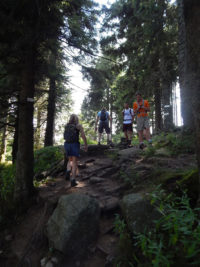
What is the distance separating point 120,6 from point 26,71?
990cm

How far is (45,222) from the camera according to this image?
4328 millimetres

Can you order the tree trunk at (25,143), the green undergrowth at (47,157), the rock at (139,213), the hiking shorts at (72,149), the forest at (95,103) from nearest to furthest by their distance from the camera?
the forest at (95,103) < the rock at (139,213) < the tree trunk at (25,143) < the hiking shorts at (72,149) < the green undergrowth at (47,157)

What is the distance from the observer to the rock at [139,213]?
294 centimetres

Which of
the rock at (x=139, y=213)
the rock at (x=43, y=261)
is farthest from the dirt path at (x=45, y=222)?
the rock at (x=139, y=213)

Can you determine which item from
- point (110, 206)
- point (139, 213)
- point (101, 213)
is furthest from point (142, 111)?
point (139, 213)

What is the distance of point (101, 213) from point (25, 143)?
3160 mm

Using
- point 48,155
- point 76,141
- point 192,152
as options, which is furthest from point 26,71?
point 192,152

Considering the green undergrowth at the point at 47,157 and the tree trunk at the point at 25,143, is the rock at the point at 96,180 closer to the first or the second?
the tree trunk at the point at 25,143

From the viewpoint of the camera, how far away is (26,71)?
17.9 feet

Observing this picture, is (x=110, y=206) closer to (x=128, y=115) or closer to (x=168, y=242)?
(x=168, y=242)

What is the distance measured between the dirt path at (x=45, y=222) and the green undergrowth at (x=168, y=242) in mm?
484

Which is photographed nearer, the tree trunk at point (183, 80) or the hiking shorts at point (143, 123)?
the tree trunk at point (183, 80)

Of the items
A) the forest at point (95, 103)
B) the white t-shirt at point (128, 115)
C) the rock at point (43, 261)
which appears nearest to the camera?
the forest at point (95, 103)

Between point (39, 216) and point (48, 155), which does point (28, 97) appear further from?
point (48, 155)
